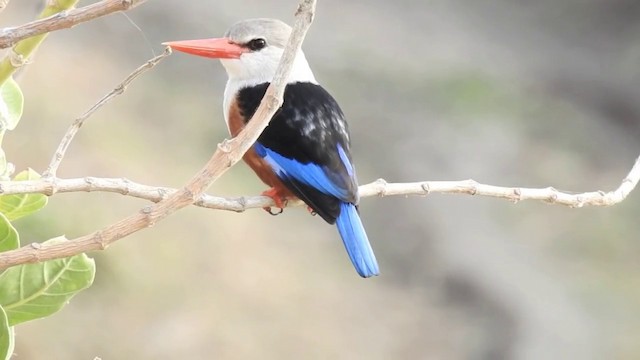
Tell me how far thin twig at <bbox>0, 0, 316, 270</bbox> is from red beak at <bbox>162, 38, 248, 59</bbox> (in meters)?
0.36

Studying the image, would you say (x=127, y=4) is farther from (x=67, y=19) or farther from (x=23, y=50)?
(x=23, y=50)

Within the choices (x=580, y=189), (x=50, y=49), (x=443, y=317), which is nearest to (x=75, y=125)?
(x=443, y=317)

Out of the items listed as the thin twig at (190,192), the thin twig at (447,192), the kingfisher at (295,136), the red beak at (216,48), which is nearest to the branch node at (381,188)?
the thin twig at (447,192)

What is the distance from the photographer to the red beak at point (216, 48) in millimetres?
924

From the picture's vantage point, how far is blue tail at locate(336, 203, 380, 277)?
3.07 ft

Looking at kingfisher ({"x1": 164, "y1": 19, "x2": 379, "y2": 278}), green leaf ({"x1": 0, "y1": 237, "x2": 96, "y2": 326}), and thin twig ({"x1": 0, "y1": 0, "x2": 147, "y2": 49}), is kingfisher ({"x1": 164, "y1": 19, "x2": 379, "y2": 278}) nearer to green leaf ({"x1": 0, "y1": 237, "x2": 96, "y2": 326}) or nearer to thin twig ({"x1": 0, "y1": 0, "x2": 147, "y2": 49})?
green leaf ({"x1": 0, "y1": 237, "x2": 96, "y2": 326})

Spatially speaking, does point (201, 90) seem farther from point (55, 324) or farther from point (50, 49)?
point (55, 324)

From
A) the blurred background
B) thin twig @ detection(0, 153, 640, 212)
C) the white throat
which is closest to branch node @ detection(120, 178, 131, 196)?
thin twig @ detection(0, 153, 640, 212)

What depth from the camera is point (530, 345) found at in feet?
6.26

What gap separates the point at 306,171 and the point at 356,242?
114 mm

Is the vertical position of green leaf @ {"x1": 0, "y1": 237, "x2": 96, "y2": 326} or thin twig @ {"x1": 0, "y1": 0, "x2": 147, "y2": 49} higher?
thin twig @ {"x1": 0, "y1": 0, "x2": 147, "y2": 49}

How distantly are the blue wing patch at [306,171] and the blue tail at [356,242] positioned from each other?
2 cm

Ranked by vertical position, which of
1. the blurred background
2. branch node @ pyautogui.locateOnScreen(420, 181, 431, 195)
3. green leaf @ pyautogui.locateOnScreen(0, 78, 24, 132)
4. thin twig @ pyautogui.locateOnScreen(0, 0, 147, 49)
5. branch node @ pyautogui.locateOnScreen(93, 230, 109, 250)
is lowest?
the blurred background

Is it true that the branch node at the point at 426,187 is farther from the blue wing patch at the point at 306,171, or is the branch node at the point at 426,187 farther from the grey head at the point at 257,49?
the grey head at the point at 257,49
